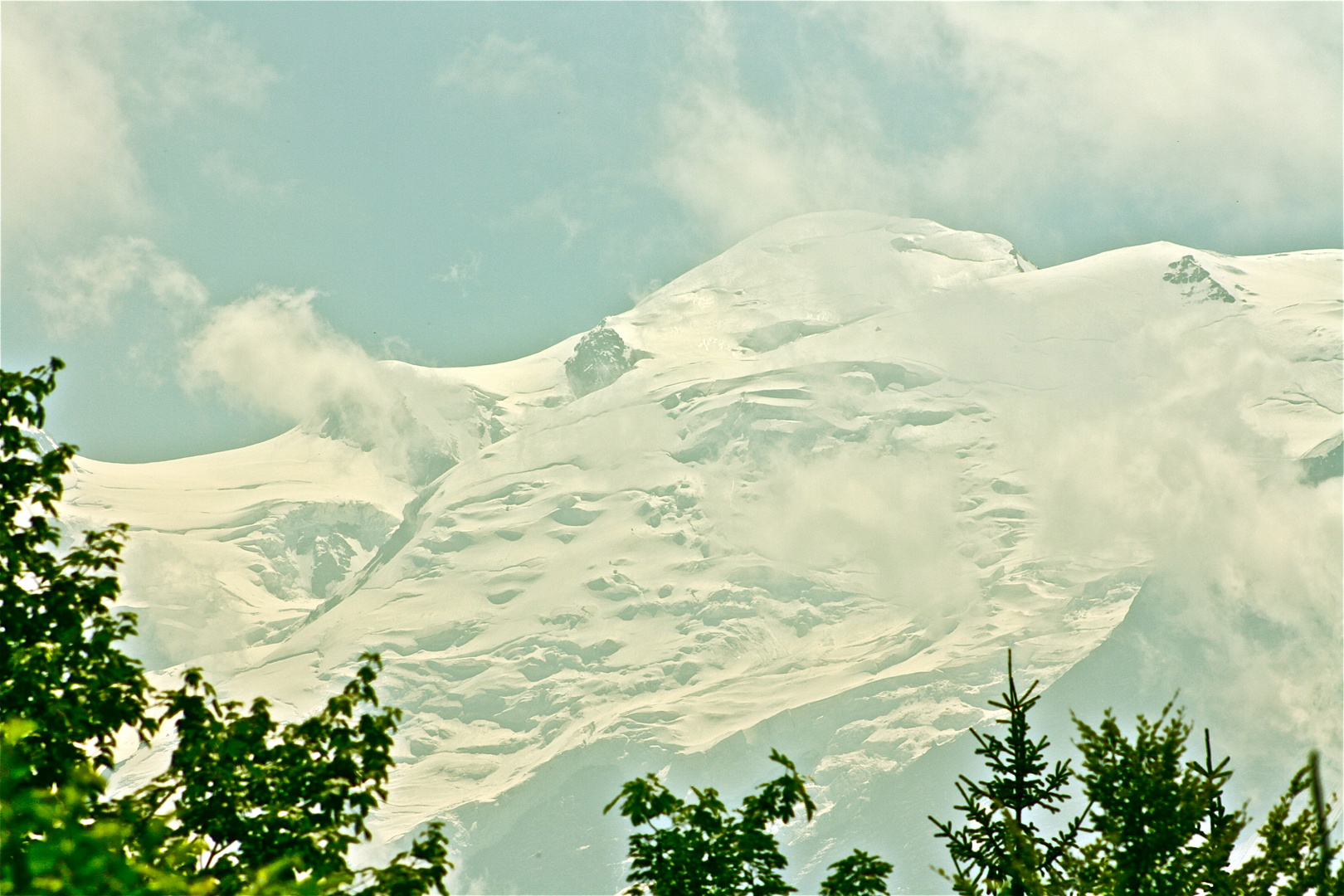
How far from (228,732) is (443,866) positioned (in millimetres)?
3163

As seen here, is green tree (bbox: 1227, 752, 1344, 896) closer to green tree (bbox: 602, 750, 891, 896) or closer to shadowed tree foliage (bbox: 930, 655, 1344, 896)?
shadowed tree foliage (bbox: 930, 655, 1344, 896)

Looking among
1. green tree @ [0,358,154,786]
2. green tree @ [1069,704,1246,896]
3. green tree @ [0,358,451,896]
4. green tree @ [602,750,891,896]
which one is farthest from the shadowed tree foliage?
green tree @ [0,358,154,786]

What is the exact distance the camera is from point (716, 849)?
16281mm

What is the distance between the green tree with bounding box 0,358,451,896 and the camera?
1417cm

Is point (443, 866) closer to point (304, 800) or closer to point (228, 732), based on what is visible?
point (304, 800)

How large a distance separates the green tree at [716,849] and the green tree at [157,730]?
2.70m

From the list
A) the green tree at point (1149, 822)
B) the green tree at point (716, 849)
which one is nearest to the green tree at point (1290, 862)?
the green tree at point (1149, 822)

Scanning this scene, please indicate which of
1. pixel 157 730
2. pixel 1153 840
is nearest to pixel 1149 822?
pixel 1153 840

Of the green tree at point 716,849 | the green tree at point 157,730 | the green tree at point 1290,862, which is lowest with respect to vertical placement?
the green tree at point 1290,862

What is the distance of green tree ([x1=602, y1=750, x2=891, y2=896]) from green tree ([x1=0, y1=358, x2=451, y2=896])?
106 inches

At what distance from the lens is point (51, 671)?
1505 cm

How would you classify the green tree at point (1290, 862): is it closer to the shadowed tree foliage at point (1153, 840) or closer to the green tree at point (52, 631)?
the shadowed tree foliage at point (1153, 840)

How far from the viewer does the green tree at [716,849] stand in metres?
16.1

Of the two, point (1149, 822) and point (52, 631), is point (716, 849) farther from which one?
point (52, 631)
